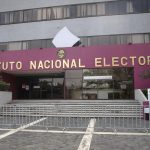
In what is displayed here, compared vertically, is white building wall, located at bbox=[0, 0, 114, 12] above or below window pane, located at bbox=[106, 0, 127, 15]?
above

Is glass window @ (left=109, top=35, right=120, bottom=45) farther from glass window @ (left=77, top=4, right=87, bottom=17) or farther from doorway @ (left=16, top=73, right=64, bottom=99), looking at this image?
doorway @ (left=16, top=73, right=64, bottom=99)

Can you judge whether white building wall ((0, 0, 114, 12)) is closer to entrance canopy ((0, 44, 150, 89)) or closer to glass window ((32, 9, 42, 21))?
glass window ((32, 9, 42, 21))

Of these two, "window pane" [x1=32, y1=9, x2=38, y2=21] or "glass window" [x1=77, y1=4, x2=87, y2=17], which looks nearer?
"glass window" [x1=77, y1=4, x2=87, y2=17]

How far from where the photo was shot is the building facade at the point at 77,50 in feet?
89.6

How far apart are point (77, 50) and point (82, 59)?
102 centimetres

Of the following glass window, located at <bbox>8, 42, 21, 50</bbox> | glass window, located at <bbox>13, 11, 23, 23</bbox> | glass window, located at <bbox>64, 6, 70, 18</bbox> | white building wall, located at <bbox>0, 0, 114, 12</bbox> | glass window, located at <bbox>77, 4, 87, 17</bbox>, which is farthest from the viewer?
glass window, located at <bbox>13, 11, 23, 23</bbox>

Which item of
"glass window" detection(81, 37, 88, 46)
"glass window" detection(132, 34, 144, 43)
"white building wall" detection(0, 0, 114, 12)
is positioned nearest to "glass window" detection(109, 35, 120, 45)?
A: "glass window" detection(132, 34, 144, 43)

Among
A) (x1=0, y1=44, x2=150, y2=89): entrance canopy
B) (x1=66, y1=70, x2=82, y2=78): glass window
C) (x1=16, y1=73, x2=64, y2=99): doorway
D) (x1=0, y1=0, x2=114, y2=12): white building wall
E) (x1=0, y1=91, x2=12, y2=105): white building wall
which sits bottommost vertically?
(x1=0, y1=91, x2=12, y2=105): white building wall

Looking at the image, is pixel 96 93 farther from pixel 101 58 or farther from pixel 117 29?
pixel 117 29

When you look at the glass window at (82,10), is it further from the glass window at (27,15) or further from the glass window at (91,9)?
the glass window at (27,15)

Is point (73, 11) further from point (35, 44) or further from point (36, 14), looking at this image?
point (35, 44)

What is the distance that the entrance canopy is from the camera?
87.9ft

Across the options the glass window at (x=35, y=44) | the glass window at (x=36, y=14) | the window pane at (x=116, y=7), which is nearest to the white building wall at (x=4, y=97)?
the glass window at (x=35, y=44)

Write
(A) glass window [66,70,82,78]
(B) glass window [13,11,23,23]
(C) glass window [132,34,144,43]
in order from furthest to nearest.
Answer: (B) glass window [13,11,23,23] < (C) glass window [132,34,144,43] < (A) glass window [66,70,82,78]
